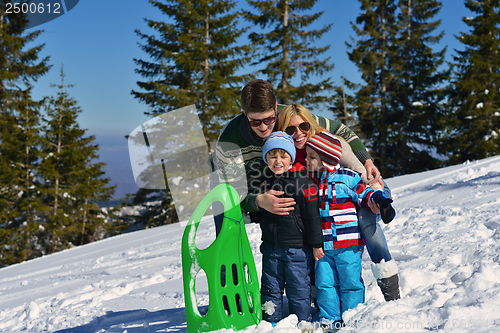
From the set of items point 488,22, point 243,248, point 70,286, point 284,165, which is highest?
point 488,22

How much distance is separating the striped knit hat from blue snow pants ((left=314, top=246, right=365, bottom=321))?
585mm

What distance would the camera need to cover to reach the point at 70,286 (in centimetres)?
423

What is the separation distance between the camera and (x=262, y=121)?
2.32 meters

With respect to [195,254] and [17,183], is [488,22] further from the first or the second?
[17,183]

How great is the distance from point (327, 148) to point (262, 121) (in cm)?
48

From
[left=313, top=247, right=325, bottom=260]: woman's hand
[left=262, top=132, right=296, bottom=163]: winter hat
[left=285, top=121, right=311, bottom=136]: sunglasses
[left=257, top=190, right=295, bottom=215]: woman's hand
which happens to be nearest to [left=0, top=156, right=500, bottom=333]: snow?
[left=313, top=247, right=325, bottom=260]: woman's hand

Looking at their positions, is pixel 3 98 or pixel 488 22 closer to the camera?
pixel 3 98

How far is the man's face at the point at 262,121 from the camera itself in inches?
90.6

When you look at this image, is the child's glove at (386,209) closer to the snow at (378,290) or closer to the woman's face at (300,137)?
the snow at (378,290)

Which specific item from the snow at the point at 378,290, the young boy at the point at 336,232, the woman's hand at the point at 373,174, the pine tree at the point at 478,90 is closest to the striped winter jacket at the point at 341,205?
the young boy at the point at 336,232

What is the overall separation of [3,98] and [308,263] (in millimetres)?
16973

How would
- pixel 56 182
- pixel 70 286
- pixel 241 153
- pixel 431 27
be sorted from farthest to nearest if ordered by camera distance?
pixel 431 27 → pixel 56 182 → pixel 70 286 → pixel 241 153

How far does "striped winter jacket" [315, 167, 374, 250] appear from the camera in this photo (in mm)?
2193

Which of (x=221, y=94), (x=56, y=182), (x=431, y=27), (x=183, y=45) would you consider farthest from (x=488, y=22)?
(x=56, y=182)
